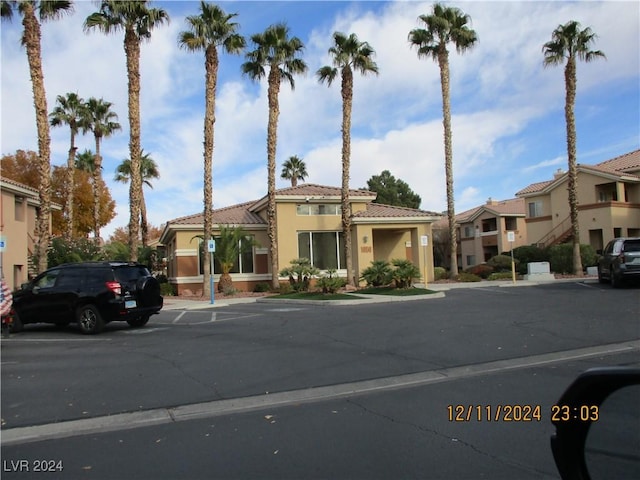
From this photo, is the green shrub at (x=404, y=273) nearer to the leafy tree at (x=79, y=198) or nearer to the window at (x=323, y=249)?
the window at (x=323, y=249)

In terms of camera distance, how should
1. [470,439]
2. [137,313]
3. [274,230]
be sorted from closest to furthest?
[470,439] → [137,313] → [274,230]

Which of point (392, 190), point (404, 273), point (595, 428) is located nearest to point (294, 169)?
point (392, 190)

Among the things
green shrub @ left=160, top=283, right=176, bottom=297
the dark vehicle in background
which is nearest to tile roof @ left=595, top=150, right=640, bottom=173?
the dark vehicle in background

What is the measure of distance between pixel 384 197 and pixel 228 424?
5523 cm

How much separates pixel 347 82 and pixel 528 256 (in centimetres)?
1876

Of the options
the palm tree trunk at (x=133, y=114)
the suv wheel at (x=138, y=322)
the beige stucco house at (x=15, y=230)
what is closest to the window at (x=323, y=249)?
the palm tree trunk at (x=133, y=114)

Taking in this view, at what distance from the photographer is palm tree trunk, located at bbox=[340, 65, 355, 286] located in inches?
1072

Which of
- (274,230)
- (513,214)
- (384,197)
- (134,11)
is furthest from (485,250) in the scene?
(134,11)

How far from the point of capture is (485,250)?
177ft

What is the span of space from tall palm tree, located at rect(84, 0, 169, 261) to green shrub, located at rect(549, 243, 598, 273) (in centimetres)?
2511

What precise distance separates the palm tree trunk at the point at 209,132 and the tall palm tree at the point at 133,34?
2931mm

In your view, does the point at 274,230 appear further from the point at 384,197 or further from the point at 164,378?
the point at 384,197

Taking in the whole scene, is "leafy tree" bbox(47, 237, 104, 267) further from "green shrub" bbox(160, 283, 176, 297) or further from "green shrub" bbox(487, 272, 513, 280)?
"green shrub" bbox(487, 272, 513, 280)

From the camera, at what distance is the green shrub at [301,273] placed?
2562cm
